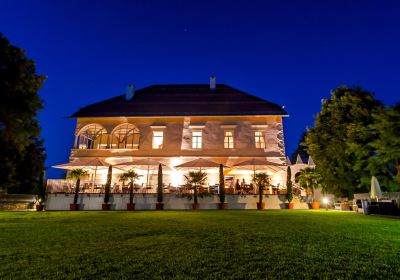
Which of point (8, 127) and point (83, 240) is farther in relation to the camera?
point (8, 127)

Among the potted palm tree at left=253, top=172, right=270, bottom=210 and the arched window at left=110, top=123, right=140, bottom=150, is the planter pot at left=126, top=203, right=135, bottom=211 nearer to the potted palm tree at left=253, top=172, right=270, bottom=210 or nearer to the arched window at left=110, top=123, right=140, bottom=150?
the arched window at left=110, top=123, right=140, bottom=150

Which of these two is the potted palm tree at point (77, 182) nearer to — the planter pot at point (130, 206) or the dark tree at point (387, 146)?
the planter pot at point (130, 206)

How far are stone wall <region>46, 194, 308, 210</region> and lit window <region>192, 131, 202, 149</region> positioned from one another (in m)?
6.82

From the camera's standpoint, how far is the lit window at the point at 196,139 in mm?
24422

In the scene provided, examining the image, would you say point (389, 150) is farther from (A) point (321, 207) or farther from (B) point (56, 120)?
(B) point (56, 120)

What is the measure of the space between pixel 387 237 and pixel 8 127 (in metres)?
16.1

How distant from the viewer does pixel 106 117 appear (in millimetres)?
24922

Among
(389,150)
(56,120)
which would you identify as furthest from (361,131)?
(56,120)

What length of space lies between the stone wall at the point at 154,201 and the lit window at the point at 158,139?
6.64 m

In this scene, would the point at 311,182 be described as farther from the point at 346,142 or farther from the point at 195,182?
the point at 195,182

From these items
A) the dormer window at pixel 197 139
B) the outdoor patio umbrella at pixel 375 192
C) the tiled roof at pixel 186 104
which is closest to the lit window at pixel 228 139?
the tiled roof at pixel 186 104

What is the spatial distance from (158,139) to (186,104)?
15.2 ft

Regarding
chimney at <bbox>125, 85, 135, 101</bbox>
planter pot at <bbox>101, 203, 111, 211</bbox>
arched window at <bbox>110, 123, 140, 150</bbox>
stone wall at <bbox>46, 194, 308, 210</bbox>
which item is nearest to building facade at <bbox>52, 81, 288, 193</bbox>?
arched window at <bbox>110, 123, 140, 150</bbox>

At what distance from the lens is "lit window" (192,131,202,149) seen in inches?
961
